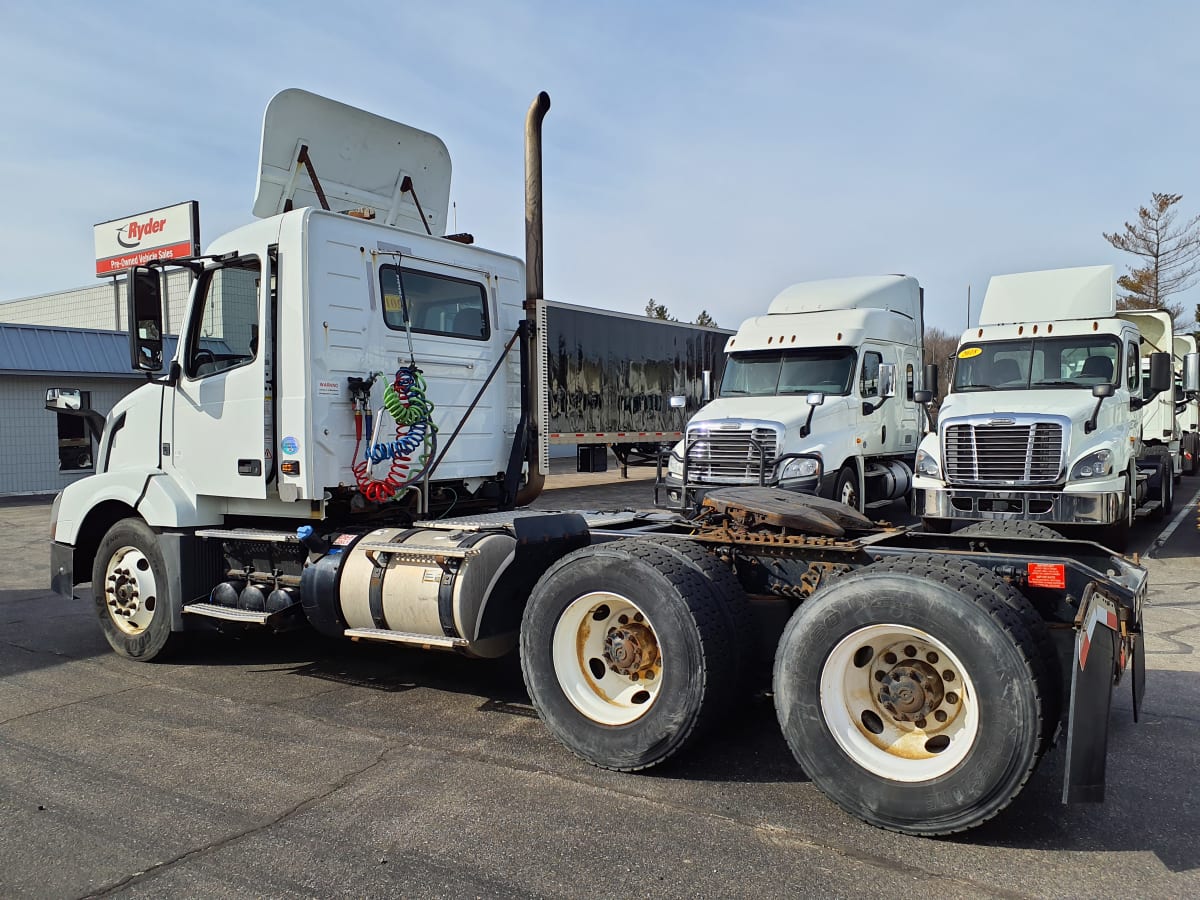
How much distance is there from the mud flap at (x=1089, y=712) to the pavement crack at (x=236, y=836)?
120 inches

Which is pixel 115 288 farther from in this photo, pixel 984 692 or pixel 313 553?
pixel 984 692

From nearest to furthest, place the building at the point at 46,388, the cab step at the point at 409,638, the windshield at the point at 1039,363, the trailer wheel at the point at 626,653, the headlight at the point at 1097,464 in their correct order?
1. the trailer wheel at the point at 626,653
2. the cab step at the point at 409,638
3. the headlight at the point at 1097,464
4. the windshield at the point at 1039,363
5. the building at the point at 46,388

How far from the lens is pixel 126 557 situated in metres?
6.62

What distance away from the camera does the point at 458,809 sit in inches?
155

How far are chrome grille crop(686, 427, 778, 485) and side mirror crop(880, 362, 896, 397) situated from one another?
7.59ft

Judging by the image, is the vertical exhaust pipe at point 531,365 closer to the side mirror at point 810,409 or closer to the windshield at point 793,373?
the side mirror at point 810,409

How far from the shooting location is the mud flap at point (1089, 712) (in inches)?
128

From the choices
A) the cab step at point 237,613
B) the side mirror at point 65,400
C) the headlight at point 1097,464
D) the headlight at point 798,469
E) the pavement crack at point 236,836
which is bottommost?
the pavement crack at point 236,836

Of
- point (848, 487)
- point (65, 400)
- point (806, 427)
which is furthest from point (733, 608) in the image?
point (848, 487)

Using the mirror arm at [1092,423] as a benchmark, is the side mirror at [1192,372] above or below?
above

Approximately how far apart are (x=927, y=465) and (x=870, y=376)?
219 cm

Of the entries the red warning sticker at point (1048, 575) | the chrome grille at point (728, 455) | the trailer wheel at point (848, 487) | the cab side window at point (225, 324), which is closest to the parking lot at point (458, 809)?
the red warning sticker at point (1048, 575)

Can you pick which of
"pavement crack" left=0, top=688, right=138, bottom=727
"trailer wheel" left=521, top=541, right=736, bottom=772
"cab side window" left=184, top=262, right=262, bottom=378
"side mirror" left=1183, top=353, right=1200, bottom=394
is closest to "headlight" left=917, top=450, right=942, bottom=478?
"side mirror" left=1183, top=353, right=1200, bottom=394

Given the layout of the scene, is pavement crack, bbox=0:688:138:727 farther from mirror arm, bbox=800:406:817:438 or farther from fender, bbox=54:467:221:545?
mirror arm, bbox=800:406:817:438
